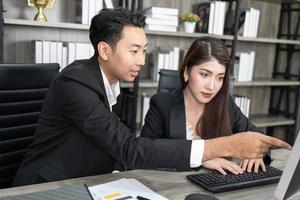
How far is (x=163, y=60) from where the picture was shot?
2.80 metres

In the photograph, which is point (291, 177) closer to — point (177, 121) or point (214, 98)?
point (177, 121)

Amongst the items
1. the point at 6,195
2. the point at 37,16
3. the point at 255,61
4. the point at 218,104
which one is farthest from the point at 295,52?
the point at 6,195

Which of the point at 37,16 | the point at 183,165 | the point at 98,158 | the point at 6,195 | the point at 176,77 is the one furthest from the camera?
the point at 37,16

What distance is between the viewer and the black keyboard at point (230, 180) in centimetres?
111

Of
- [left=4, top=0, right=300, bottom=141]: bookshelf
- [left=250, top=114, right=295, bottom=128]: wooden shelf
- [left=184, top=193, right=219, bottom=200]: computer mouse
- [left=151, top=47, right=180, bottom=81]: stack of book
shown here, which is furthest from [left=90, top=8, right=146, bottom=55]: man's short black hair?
[left=250, top=114, right=295, bottom=128]: wooden shelf

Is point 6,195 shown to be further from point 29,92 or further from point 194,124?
point 194,124

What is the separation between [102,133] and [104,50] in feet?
1.29

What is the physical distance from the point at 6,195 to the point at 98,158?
0.43m

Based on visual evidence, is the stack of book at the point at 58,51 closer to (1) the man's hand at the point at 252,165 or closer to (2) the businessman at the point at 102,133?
(2) the businessman at the point at 102,133

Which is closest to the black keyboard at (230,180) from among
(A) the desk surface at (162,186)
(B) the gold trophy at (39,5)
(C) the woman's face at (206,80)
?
(A) the desk surface at (162,186)

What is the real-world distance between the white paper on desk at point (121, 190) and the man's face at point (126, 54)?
18.4 inches

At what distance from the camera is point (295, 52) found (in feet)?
11.8

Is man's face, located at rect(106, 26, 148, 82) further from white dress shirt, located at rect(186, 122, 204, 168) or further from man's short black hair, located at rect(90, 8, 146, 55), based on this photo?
white dress shirt, located at rect(186, 122, 204, 168)

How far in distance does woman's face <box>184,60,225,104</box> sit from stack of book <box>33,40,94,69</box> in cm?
111
